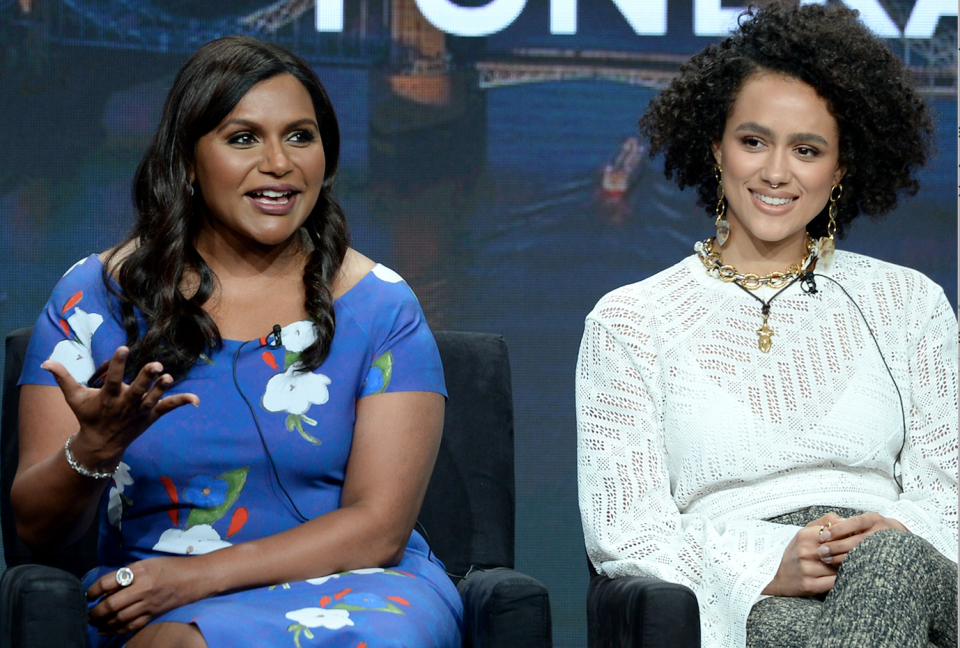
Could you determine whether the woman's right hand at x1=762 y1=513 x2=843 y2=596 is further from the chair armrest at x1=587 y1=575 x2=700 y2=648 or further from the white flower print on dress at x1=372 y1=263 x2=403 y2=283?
the white flower print on dress at x1=372 y1=263 x2=403 y2=283

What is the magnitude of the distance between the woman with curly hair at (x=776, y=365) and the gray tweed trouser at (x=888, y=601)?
0.18 m

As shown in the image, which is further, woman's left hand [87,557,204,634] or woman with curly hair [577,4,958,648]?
woman with curly hair [577,4,958,648]

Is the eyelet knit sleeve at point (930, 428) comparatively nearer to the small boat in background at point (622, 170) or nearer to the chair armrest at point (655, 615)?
the chair armrest at point (655, 615)

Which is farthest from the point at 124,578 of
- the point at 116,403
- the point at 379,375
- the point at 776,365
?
the point at 776,365

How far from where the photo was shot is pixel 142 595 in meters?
1.79

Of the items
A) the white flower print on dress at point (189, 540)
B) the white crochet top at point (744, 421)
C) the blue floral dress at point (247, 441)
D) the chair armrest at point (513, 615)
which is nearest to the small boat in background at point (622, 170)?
the white crochet top at point (744, 421)

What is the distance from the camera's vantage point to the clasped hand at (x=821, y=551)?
2.02m

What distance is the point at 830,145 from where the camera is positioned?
2371 mm

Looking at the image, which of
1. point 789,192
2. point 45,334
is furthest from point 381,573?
point 789,192

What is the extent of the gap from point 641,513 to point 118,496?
971 millimetres

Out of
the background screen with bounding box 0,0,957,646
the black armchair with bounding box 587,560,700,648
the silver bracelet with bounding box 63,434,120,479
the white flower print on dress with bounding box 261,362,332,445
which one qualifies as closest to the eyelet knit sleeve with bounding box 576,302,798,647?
the black armchair with bounding box 587,560,700,648

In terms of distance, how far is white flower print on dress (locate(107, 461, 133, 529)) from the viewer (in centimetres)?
201

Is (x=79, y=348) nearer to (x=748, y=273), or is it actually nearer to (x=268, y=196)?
(x=268, y=196)

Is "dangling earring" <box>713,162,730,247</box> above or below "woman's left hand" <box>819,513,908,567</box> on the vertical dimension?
above
